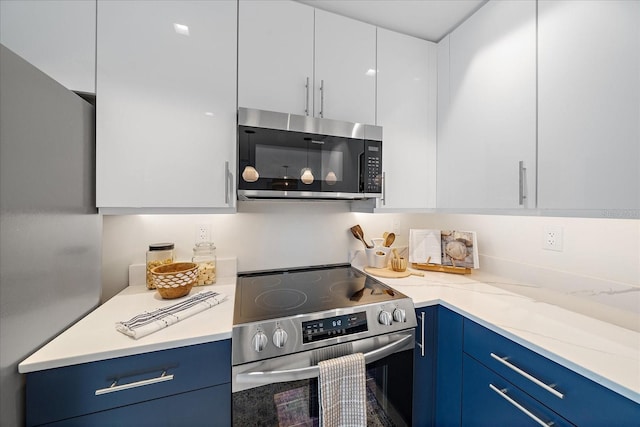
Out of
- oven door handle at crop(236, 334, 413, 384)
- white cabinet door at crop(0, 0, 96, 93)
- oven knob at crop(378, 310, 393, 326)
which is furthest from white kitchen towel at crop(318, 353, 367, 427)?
white cabinet door at crop(0, 0, 96, 93)

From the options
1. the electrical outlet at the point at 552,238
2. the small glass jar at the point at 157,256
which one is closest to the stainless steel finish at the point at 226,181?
the small glass jar at the point at 157,256

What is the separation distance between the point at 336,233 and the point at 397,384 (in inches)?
Answer: 34.8

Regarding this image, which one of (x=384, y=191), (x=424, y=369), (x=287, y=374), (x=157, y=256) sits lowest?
(x=424, y=369)

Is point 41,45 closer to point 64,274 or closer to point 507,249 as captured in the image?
point 64,274

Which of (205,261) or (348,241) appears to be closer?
(205,261)

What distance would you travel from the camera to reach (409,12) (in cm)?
133

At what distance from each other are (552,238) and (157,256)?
6.48ft

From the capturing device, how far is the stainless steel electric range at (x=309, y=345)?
0.87 meters

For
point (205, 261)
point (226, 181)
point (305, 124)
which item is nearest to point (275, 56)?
point (305, 124)

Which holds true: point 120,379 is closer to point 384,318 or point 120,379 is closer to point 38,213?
point 38,213

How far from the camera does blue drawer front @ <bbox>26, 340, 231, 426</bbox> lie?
0.71 metres

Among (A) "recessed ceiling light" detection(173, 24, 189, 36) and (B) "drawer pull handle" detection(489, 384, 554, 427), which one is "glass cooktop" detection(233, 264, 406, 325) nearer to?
(B) "drawer pull handle" detection(489, 384, 554, 427)

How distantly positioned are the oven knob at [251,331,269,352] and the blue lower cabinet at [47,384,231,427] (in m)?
0.16

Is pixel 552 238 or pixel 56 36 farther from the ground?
pixel 56 36
